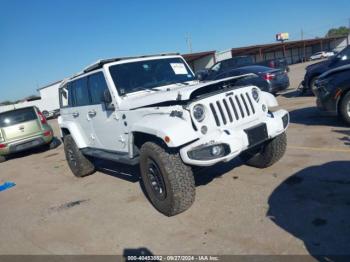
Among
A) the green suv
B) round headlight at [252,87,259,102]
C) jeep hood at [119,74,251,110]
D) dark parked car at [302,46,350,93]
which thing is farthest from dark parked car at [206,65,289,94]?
jeep hood at [119,74,251,110]

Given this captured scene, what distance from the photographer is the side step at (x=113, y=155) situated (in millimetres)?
4934

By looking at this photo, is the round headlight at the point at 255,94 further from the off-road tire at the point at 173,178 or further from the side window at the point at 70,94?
the side window at the point at 70,94

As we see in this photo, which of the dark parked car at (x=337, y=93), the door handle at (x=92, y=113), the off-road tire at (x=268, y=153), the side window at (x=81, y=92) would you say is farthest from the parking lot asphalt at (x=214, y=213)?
the side window at (x=81, y=92)

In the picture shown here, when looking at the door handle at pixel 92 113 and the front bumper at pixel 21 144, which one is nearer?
the door handle at pixel 92 113

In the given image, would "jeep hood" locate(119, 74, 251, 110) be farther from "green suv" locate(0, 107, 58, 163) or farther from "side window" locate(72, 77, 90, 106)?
"green suv" locate(0, 107, 58, 163)

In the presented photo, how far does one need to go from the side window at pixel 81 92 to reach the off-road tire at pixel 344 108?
4949mm

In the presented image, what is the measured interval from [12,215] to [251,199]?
3865 mm

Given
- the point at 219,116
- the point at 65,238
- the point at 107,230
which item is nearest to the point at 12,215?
the point at 65,238

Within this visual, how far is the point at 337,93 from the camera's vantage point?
704cm

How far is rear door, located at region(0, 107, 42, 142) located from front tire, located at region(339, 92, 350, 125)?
8.92 meters

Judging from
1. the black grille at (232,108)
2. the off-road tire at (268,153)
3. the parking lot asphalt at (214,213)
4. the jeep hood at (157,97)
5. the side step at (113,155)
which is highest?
the jeep hood at (157,97)

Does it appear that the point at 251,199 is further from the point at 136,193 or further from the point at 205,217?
the point at 136,193

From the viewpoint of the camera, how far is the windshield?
5367 mm

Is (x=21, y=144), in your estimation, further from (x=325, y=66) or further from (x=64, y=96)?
(x=325, y=66)
